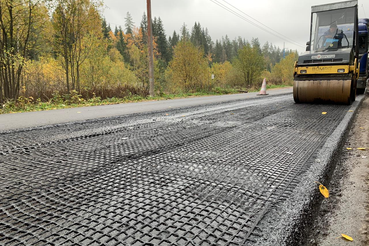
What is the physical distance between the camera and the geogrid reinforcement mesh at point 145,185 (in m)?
1.12

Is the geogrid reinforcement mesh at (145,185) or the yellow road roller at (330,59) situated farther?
the yellow road roller at (330,59)

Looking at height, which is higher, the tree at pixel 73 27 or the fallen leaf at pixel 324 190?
the tree at pixel 73 27

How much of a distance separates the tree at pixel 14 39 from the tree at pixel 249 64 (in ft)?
73.3

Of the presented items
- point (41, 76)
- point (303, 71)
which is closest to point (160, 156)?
point (303, 71)

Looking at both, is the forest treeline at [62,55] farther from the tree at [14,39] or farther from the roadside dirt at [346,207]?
the roadside dirt at [346,207]

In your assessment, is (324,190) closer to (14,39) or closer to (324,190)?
(324,190)

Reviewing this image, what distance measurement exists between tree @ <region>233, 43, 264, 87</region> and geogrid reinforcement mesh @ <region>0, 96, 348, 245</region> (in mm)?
25462

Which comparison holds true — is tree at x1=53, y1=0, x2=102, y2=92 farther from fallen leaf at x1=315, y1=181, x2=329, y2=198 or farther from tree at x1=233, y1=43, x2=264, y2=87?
tree at x1=233, y1=43, x2=264, y2=87

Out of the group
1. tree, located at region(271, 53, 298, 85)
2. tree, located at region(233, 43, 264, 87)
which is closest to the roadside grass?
tree, located at region(233, 43, 264, 87)

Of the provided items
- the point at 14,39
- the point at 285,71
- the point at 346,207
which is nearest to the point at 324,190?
the point at 346,207

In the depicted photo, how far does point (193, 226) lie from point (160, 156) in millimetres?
1150

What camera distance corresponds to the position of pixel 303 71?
22.1 ft

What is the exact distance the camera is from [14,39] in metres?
8.79

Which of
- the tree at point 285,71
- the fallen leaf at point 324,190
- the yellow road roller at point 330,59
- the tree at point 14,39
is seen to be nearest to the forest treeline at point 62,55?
the tree at point 14,39
